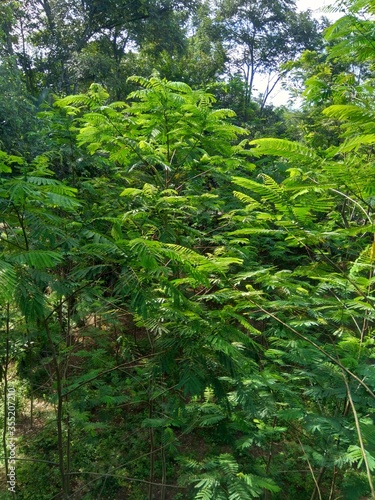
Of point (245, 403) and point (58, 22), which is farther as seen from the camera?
point (58, 22)

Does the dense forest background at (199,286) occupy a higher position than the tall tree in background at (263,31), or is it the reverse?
the tall tree in background at (263,31)

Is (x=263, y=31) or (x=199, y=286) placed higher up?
(x=263, y=31)

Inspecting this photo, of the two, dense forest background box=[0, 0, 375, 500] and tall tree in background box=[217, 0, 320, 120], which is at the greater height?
tall tree in background box=[217, 0, 320, 120]

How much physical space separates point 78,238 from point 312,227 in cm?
152

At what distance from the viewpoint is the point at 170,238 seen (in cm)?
278

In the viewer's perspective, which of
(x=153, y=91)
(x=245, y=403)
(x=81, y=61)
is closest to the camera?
(x=245, y=403)

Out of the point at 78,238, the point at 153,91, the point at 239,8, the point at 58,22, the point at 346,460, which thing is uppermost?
the point at 239,8

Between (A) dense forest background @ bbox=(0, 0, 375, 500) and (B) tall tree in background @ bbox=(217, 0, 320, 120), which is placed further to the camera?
(B) tall tree in background @ bbox=(217, 0, 320, 120)

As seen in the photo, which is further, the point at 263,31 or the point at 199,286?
the point at 263,31

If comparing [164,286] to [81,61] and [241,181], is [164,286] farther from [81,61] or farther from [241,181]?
[81,61]

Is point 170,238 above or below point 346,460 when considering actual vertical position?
above

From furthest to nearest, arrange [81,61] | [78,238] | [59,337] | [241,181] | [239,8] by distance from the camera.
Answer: [239,8], [81,61], [59,337], [78,238], [241,181]

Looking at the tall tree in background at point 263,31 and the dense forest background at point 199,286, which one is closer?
the dense forest background at point 199,286

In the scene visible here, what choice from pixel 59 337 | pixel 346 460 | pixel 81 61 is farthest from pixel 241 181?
pixel 81 61
